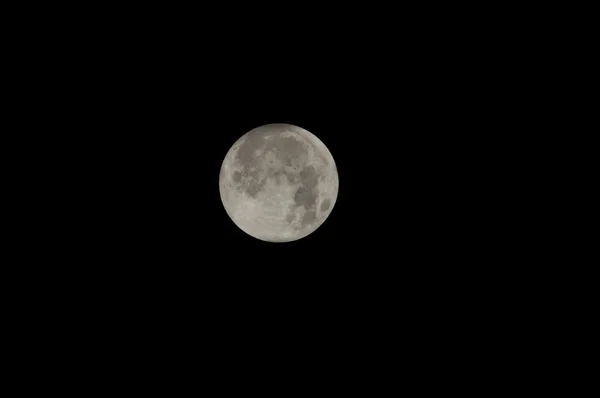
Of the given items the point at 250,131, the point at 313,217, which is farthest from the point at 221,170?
the point at 313,217

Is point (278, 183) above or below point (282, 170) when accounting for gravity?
below

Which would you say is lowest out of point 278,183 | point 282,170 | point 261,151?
point 278,183

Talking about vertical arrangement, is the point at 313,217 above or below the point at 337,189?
below

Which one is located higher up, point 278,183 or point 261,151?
point 261,151

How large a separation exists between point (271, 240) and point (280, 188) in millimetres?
710

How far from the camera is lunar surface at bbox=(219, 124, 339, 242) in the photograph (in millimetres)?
3891

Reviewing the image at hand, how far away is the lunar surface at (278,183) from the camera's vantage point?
3.89 m

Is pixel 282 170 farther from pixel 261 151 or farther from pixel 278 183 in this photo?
pixel 261 151

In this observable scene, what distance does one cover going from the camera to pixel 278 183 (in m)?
3.86

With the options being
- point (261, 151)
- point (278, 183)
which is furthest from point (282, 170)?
point (261, 151)

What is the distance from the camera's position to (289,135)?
13.3 ft

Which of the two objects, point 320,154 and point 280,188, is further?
point 320,154

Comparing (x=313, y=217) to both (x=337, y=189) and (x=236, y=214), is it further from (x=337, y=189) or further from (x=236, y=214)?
(x=236, y=214)

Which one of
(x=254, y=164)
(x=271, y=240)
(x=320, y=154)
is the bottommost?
(x=271, y=240)
